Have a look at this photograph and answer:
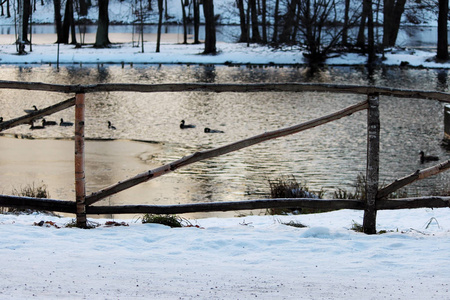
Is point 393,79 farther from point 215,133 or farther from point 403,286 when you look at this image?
point 403,286

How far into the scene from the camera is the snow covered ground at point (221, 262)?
4109mm

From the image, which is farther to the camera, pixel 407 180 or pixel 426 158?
pixel 426 158

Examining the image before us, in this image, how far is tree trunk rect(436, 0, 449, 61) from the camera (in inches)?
1619

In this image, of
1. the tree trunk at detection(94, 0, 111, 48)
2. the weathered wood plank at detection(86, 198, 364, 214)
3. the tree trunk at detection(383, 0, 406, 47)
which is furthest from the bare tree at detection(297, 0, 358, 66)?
the weathered wood plank at detection(86, 198, 364, 214)

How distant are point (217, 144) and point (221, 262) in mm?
11939

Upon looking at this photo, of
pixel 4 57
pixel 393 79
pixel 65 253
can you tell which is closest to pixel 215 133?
pixel 65 253

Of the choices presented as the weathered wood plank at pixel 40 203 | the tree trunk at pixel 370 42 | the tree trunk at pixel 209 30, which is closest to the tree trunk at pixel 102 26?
the tree trunk at pixel 209 30

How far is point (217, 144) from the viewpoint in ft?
55.2

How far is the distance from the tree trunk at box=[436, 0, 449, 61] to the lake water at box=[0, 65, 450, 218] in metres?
10.6

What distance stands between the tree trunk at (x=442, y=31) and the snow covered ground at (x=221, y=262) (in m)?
37.6

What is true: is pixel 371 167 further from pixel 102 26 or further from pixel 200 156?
pixel 102 26

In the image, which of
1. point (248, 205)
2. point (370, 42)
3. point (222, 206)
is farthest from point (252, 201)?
point (370, 42)

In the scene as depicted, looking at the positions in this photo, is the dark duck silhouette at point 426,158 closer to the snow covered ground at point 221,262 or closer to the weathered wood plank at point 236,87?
the snow covered ground at point 221,262

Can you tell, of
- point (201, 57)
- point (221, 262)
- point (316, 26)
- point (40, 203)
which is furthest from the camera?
point (201, 57)
